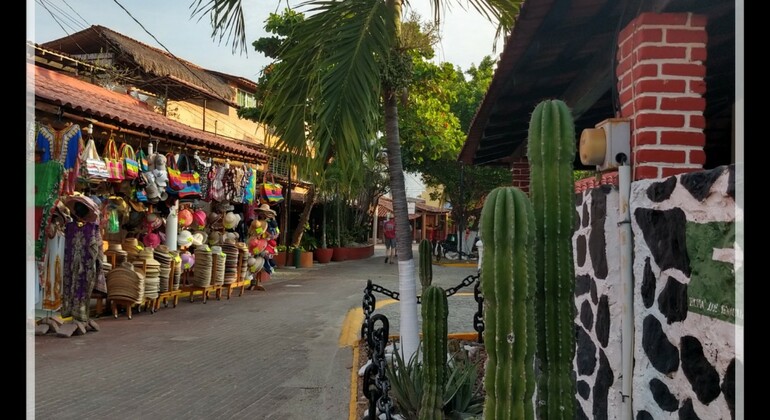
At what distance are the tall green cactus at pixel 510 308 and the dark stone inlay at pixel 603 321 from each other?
99 cm

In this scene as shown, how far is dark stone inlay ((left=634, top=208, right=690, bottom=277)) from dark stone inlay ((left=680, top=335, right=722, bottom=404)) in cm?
28

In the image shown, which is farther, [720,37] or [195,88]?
[195,88]

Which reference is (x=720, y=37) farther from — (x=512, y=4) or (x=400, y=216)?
(x=400, y=216)

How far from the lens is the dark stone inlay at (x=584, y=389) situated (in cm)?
319

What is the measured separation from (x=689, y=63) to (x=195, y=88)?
52.8 feet

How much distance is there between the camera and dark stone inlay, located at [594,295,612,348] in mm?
2918

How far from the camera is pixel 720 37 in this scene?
3225mm

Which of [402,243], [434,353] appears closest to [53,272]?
[402,243]

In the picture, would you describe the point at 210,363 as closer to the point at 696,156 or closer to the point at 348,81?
the point at 348,81

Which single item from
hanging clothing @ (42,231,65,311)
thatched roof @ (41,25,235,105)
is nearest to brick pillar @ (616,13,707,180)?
hanging clothing @ (42,231,65,311)

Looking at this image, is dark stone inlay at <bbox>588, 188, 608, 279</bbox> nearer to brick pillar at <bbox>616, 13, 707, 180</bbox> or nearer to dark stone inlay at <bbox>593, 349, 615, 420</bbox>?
brick pillar at <bbox>616, 13, 707, 180</bbox>

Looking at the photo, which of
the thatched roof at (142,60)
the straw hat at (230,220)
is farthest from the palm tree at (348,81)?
the thatched roof at (142,60)
